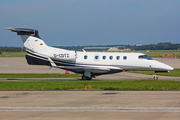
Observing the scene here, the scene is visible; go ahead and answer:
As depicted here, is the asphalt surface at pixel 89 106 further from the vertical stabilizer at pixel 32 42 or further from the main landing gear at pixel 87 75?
the vertical stabilizer at pixel 32 42

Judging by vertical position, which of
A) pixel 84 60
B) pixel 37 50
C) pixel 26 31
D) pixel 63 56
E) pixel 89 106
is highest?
pixel 26 31

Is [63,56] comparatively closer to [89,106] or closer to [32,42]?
[32,42]

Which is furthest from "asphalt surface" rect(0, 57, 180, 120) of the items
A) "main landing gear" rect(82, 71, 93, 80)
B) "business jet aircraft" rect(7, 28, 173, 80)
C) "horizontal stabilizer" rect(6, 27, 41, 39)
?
"horizontal stabilizer" rect(6, 27, 41, 39)

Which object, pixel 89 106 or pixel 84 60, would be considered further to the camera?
pixel 84 60

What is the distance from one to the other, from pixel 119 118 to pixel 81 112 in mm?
1890

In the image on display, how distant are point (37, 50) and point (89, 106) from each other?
15733 mm

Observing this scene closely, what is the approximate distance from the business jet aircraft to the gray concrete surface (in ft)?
35.0

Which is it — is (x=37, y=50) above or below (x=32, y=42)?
below

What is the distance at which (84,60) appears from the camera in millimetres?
26547

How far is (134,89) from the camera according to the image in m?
18.2

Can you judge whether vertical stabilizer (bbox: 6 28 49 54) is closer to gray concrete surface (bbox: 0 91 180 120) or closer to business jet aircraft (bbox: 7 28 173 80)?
business jet aircraft (bbox: 7 28 173 80)

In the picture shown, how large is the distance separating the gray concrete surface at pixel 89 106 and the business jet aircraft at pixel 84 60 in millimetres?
10660

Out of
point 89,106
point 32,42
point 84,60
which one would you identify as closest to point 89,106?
point 89,106

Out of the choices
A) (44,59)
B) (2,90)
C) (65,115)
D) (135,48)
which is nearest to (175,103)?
(65,115)
